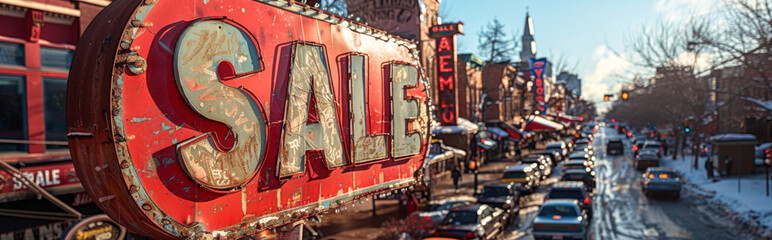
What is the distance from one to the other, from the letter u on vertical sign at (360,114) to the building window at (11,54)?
26.8 ft

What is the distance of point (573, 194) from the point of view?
20031 millimetres

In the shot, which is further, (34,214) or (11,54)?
(34,214)

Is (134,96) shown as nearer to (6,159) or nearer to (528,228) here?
(6,159)

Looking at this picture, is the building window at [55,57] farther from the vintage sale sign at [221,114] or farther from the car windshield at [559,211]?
the car windshield at [559,211]

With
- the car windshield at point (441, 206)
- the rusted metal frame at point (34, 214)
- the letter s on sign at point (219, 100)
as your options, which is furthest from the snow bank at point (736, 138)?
the letter s on sign at point (219, 100)

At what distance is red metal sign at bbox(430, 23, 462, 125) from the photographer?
2838 cm

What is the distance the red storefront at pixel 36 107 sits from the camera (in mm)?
9383

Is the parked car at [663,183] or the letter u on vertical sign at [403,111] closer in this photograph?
the letter u on vertical sign at [403,111]

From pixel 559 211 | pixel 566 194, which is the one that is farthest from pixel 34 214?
pixel 566 194

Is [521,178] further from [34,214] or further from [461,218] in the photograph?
[34,214]

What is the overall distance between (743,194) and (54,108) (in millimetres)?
28971

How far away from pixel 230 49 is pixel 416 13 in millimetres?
25377

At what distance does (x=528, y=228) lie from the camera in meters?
19.4

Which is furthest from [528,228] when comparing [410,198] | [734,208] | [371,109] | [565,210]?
[371,109]
